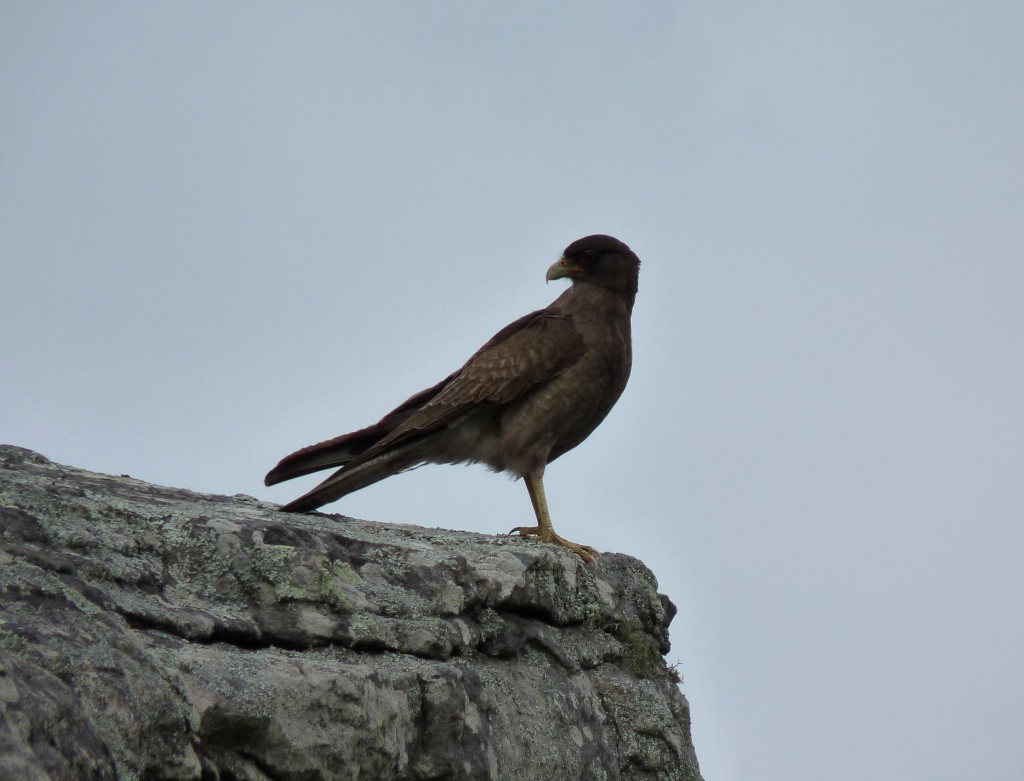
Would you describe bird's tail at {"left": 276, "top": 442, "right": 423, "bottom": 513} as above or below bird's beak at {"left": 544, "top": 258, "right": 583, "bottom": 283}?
below

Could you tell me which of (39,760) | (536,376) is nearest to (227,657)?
(39,760)

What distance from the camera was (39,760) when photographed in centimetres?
217

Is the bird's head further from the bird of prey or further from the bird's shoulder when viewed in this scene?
the bird's shoulder

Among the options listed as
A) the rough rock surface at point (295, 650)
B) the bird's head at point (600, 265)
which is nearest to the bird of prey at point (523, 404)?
the bird's head at point (600, 265)

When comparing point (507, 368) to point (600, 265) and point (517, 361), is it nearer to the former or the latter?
point (517, 361)

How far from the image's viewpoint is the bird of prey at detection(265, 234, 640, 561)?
20.0ft

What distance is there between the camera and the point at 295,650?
3.46m

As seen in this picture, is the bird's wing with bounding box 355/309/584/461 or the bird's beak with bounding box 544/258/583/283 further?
the bird's beak with bounding box 544/258/583/283

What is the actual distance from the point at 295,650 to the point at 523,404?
3310mm

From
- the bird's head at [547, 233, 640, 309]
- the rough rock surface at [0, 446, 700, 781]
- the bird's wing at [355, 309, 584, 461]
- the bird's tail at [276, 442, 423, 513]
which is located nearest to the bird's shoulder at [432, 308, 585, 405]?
the bird's wing at [355, 309, 584, 461]

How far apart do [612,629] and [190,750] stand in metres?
2.60

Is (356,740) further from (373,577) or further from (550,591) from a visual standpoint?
(550,591)

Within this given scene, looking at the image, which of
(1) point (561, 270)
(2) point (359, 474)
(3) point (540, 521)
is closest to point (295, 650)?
(2) point (359, 474)

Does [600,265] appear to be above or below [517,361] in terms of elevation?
above
